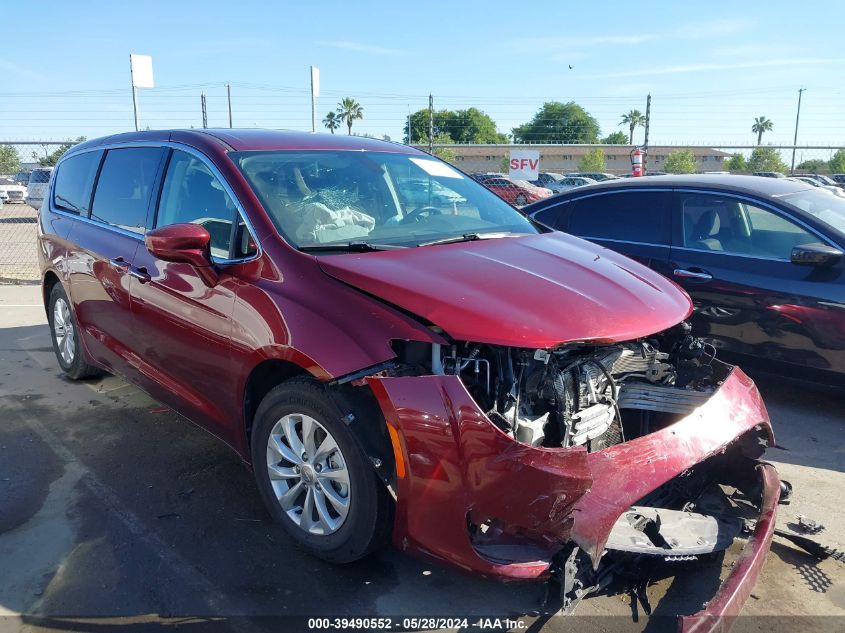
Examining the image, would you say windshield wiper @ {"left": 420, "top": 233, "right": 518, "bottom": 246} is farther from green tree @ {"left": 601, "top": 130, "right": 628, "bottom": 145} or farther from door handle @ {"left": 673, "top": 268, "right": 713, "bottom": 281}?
green tree @ {"left": 601, "top": 130, "right": 628, "bottom": 145}

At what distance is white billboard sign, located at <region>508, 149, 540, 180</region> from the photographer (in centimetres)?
1307

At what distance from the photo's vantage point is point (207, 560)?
3.00 m

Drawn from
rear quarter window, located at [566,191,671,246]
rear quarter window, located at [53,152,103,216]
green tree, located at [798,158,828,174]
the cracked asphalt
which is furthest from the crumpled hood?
green tree, located at [798,158,828,174]

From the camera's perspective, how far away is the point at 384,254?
2.97m

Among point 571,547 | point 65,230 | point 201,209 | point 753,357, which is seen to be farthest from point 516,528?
point 65,230

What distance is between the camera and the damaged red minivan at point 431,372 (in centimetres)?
232

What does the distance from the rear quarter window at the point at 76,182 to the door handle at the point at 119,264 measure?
774 mm

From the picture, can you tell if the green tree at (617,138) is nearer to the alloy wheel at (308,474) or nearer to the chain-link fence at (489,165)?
the chain-link fence at (489,165)

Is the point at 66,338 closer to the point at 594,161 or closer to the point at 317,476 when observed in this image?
the point at 317,476

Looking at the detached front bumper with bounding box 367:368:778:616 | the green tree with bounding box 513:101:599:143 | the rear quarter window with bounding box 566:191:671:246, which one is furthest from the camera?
the green tree with bounding box 513:101:599:143

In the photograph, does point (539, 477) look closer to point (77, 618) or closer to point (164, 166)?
point (77, 618)

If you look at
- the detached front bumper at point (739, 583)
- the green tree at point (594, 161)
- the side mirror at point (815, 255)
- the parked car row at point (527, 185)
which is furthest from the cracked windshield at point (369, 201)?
the green tree at point (594, 161)

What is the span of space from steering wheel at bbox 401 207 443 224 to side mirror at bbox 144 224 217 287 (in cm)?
101

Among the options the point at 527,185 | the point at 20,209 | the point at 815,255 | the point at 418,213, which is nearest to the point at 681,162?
the point at 527,185
